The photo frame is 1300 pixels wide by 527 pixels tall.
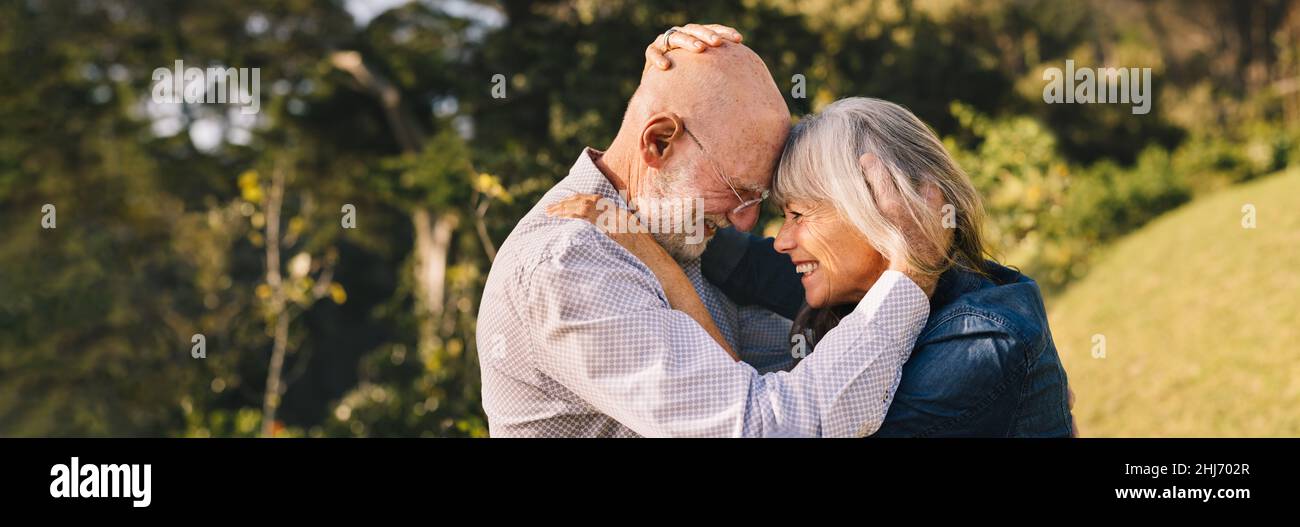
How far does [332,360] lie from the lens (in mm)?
15727

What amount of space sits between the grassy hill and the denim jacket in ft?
19.1

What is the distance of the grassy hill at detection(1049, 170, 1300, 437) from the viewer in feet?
26.4

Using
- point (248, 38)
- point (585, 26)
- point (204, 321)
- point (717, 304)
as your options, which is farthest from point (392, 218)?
point (717, 304)

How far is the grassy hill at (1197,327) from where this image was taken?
805cm

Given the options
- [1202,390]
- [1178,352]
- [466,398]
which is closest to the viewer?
[466,398]

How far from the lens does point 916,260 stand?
2447mm

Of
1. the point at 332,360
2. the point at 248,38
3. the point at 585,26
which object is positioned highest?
the point at 248,38

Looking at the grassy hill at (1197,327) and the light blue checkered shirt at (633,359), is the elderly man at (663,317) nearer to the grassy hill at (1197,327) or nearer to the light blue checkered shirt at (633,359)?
the light blue checkered shirt at (633,359)

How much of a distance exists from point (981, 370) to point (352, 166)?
10705 millimetres

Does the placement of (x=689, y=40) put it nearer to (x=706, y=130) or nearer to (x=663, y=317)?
(x=706, y=130)

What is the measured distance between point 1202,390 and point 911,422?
719cm

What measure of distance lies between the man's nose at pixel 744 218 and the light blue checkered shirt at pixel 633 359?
1.30ft

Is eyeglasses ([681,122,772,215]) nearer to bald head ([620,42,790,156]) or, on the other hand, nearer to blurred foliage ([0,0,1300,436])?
bald head ([620,42,790,156])
